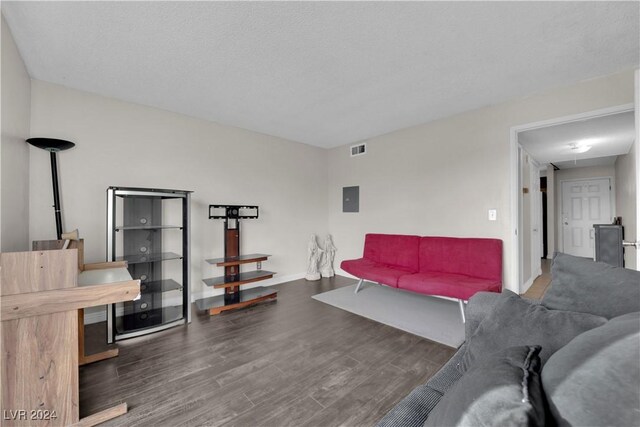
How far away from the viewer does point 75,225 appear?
2.73 meters

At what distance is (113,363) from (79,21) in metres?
2.50

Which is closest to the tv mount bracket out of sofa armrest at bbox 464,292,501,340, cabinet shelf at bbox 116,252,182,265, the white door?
cabinet shelf at bbox 116,252,182,265

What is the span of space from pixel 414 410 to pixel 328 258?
397 centimetres

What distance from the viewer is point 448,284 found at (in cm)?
277

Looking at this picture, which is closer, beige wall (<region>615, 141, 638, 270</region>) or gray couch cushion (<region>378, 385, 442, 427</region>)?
gray couch cushion (<region>378, 385, 442, 427</region>)

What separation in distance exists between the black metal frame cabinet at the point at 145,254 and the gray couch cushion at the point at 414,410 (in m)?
2.51

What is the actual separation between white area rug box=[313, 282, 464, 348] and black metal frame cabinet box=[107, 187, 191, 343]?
1776 mm

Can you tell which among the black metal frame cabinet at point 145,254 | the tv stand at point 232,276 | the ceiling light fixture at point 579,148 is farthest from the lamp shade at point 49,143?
the ceiling light fixture at point 579,148

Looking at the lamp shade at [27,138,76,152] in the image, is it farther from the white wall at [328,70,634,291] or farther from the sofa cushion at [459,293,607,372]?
the white wall at [328,70,634,291]

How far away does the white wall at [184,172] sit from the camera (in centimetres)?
267

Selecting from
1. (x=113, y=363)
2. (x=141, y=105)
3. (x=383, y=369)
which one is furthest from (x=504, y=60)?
(x=113, y=363)

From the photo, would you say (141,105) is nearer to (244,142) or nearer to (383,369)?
(244,142)

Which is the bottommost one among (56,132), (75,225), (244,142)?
(75,225)

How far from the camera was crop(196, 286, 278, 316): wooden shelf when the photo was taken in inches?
122
